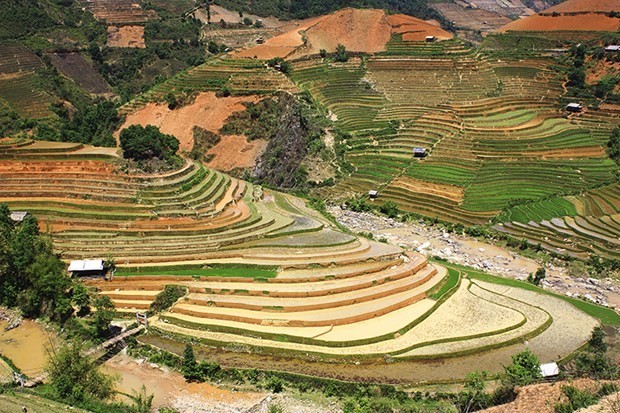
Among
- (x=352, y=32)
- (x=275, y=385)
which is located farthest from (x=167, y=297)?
(x=352, y=32)

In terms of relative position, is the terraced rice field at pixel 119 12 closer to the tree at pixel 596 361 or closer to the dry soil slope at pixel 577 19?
the dry soil slope at pixel 577 19

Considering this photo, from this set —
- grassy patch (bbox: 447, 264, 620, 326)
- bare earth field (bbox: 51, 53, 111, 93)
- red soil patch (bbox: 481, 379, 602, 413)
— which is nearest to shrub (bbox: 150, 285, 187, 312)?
red soil patch (bbox: 481, 379, 602, 413)

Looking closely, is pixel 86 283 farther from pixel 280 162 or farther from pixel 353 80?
pixel 353 80

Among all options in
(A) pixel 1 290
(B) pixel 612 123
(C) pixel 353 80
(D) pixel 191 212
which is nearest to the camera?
(A) pixel 1 290

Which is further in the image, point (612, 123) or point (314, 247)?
point (612, 123)

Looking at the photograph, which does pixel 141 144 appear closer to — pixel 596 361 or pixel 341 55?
pixel 596 361

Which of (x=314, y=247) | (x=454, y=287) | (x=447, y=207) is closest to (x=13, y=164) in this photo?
(x=314, y=247)

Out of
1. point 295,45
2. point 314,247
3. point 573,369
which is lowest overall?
point 573,369

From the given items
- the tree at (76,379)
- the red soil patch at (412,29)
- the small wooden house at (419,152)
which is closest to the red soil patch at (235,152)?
the small wooden house at (419,152)
